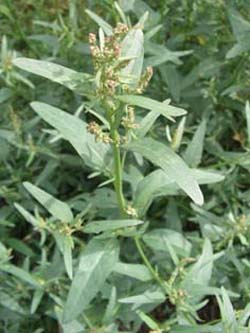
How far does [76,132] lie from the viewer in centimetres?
193

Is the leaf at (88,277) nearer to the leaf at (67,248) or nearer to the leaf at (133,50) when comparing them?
the leaf at (67,248)

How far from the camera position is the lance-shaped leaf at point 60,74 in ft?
5.34

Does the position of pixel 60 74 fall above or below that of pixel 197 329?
above

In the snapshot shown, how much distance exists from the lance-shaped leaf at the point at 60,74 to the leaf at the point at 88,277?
1.74 ft

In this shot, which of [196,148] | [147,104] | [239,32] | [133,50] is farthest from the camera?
[239,32]

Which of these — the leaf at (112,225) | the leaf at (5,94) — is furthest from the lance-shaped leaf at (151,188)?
the leaf at (5,94)

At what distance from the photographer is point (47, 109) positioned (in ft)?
6.23

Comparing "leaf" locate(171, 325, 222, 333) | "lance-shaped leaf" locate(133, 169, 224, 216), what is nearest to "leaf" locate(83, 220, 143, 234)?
"lance-shaped leaf" locate(133, 169, 224, 216)

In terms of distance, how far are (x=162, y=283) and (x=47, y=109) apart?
0.64 m

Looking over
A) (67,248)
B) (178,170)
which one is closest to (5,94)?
(67,248)

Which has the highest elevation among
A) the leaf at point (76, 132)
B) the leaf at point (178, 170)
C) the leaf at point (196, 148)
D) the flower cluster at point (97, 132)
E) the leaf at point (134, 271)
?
the flower cluster at point (97, 132)

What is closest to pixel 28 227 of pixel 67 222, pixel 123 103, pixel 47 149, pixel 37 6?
pixel 47 149

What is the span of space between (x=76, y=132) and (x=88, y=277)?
39cm

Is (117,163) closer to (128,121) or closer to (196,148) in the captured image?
(128,121)
